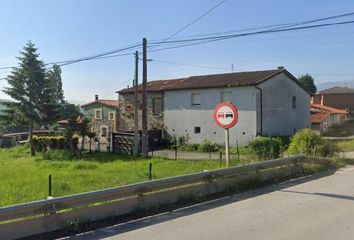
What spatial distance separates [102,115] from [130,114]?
19.1 feet

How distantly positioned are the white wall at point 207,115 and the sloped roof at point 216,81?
0.40m

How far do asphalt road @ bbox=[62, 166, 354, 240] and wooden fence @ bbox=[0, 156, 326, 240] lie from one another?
494 mm

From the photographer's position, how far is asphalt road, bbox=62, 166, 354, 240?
23.8 feet

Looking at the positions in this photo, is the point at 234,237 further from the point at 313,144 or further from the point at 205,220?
the point at 313,144

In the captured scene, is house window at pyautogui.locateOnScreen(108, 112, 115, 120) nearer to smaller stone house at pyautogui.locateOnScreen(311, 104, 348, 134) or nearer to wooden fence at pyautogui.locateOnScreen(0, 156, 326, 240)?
smaller stone house at pyautogui.locateOnScreen(311, 104, 348, 134)

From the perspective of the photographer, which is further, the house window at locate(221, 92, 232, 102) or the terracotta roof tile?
the house window at locate(221, 92, 232, 102)

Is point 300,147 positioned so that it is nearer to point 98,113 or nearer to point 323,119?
point 323,119

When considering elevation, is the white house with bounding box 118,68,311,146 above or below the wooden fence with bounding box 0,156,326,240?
above

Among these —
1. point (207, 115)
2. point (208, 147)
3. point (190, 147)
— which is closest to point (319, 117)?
point (207, 115)


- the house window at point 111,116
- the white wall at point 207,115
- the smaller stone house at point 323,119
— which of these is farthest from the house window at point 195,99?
the smaller stone house at point 323,119

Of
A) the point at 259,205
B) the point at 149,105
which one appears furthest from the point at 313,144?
the point at 149,105

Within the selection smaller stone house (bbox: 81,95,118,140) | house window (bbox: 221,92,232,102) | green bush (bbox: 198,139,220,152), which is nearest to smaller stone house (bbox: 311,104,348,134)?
house window (bbox: 221,92,232,102)

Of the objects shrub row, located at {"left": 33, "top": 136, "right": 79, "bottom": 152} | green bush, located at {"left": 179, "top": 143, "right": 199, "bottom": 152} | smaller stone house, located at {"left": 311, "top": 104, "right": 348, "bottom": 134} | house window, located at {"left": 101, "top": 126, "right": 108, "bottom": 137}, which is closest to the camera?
green bush, located at {"left": 179, "top": 143, "right": 199, "bottom": 152}

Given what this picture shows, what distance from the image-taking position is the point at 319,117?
46906 mm
